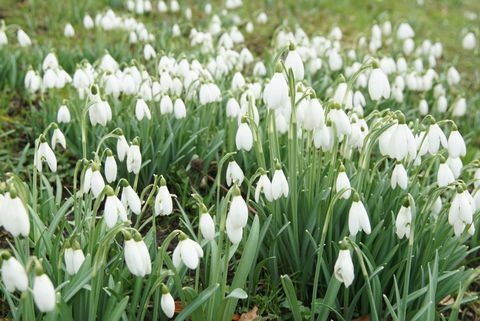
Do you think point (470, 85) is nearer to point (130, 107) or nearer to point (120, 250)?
point (130, 107)

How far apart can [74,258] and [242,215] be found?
53cm

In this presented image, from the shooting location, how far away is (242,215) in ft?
6.33

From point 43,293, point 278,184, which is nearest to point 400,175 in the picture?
point 278,184

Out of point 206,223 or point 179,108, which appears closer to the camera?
point 206,223

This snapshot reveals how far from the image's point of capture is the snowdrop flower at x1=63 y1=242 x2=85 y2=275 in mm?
1874

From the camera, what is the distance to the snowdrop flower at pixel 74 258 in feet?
6.15

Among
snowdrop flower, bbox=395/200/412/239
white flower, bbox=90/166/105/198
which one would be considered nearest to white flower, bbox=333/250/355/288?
snowdrop flower, bbox=395/200/412/239

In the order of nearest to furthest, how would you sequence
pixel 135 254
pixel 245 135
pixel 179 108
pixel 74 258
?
pixel 135 254, pixel 74 258, pixel 245 135, pixel 179 108

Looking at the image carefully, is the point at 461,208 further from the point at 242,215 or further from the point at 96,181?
the point at 96,181

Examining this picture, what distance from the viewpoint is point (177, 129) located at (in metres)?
3.39

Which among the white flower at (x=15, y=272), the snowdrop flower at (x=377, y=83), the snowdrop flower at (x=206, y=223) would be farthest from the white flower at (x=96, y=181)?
the snowdrop flower at (x=377, y=83)

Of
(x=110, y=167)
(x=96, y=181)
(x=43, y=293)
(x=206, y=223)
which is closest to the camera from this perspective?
(x=43, y=293)

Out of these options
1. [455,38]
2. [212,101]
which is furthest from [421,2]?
[212,101]

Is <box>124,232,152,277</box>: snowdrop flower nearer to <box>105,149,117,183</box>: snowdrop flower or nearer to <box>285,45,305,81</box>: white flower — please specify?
<box>105,149,117,183</box>: snowdrop flower
